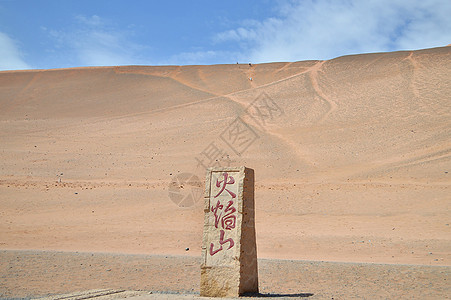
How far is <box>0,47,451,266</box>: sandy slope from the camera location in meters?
14.7

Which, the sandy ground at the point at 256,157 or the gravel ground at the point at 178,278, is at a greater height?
the sandy ground at the point at 256,157

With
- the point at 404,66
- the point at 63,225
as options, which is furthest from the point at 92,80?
the point at 63,225

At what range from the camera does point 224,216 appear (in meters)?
7.75

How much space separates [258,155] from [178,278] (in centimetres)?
1576

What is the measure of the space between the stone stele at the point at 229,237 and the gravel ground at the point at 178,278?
1.45 ft

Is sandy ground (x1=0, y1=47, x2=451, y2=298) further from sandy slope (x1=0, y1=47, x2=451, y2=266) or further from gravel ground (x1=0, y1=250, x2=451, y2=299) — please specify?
gravel ground (x1=0, y1=250, x2=451, y2=299)

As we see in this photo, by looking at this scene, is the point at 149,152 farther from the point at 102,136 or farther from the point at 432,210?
the point at 432,210

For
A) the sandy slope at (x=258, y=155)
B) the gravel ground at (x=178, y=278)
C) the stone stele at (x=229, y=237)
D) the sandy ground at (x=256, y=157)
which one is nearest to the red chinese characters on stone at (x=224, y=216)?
the stone stele at (x=229, y=237)

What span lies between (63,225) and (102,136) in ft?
45.9

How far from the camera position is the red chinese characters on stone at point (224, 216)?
7.64 meters

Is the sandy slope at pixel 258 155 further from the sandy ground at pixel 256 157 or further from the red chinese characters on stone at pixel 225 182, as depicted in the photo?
the red chinese characters on stone at pixel 225 182

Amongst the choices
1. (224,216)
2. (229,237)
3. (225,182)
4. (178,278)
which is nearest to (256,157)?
(178,278)

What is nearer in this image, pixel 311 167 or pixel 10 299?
pixel 10 299

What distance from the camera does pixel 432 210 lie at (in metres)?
16.2
